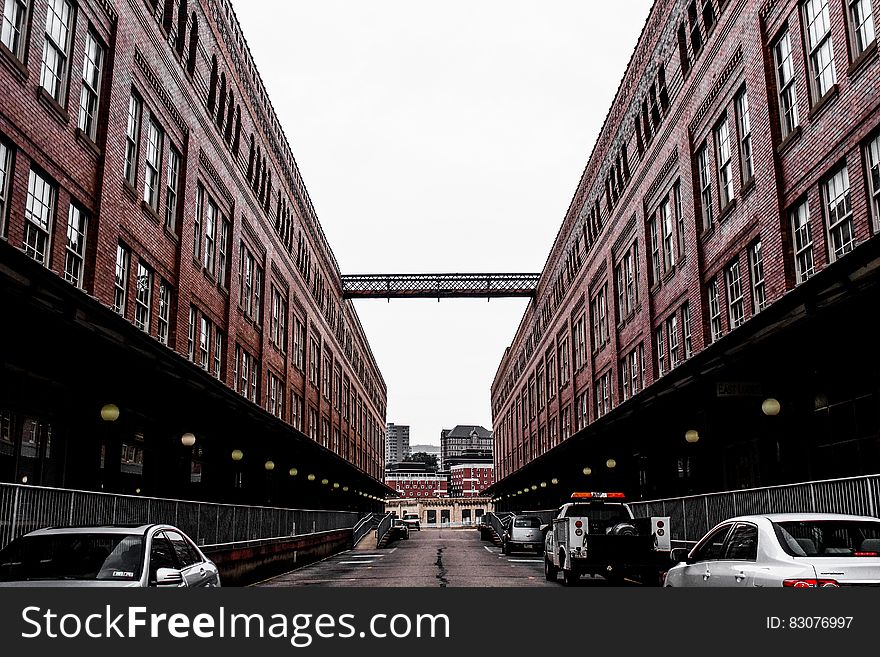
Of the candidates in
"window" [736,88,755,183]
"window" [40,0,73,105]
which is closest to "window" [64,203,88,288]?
"window" [40,0,73,105]

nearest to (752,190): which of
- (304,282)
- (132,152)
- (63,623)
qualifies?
(132,152)

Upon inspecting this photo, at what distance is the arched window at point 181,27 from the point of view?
2792cm

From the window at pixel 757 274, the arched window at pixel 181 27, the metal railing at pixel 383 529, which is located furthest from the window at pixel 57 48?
the metal railing at pixel 383 529

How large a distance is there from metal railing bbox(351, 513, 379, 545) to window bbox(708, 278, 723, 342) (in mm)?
32904

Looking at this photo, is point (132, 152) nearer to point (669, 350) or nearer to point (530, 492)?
point (669, 350)

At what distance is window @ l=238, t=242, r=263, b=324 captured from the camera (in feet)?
120

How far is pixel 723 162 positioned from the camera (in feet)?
88.2

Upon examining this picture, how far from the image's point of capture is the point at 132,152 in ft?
79.2

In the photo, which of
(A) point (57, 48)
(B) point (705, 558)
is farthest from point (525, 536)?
(B) point (705, 558)

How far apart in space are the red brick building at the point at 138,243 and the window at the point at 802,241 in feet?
47.4

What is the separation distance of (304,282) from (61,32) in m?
31.8

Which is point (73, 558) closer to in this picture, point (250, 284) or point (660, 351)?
point (660, 351)

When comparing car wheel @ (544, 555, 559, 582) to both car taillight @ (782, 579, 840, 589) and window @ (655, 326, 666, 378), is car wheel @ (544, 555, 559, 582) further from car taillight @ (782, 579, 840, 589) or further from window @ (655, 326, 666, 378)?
car taillight @ (782, 579, 840, 589)

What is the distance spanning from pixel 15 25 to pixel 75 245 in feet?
16.6
